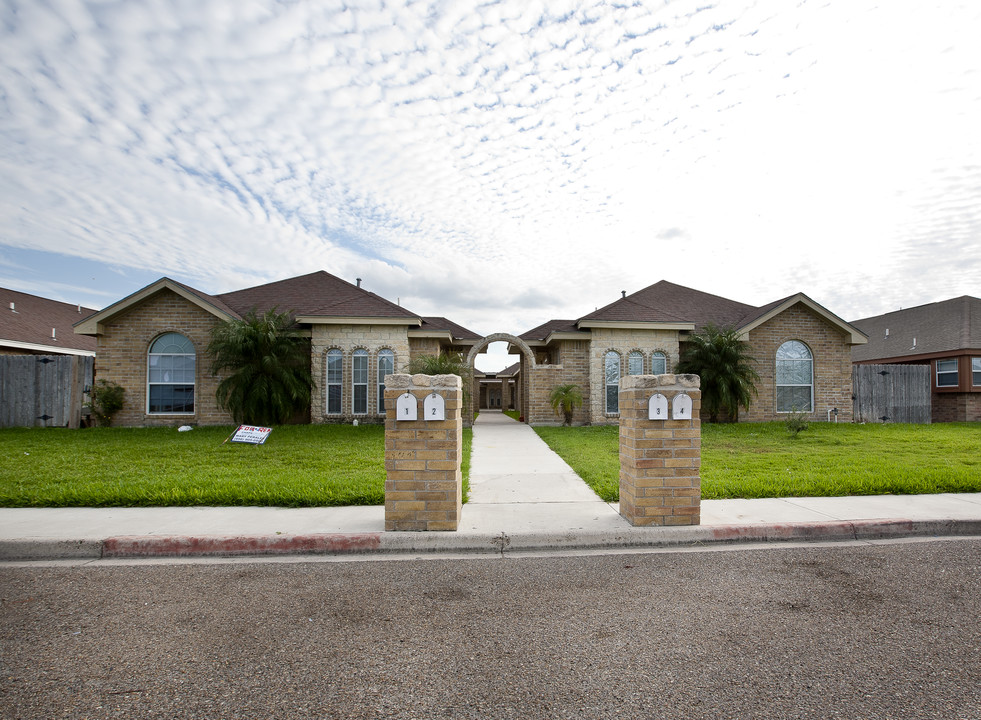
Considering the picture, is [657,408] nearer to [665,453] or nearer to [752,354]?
[665,453]

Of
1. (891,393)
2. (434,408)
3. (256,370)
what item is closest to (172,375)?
(256,370)

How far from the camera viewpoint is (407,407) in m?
5.27

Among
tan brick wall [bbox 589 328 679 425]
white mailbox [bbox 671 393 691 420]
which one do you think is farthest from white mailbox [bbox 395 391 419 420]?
tan brick wall [bbox 589 328 679 425]

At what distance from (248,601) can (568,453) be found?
26.3 feet

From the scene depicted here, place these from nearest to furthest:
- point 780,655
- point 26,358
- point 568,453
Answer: point 780,655 < point 568,453 < point 26,358

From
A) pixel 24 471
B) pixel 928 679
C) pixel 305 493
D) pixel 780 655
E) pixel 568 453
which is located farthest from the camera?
pixel 568 453

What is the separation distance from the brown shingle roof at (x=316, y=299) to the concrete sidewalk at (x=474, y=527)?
1179 centimetres

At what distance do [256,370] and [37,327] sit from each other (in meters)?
14.0

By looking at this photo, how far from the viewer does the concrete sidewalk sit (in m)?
4.98

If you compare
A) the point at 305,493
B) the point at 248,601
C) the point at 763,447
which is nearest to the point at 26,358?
the point at 305,493

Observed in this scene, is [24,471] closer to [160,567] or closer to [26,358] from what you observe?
[160,567]

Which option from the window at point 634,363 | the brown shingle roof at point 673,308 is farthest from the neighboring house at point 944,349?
the window at point 634,363

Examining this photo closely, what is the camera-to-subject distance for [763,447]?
11.6m

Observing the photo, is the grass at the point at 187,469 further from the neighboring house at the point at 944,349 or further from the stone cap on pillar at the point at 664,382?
the neighboring house at the point at 944,349
